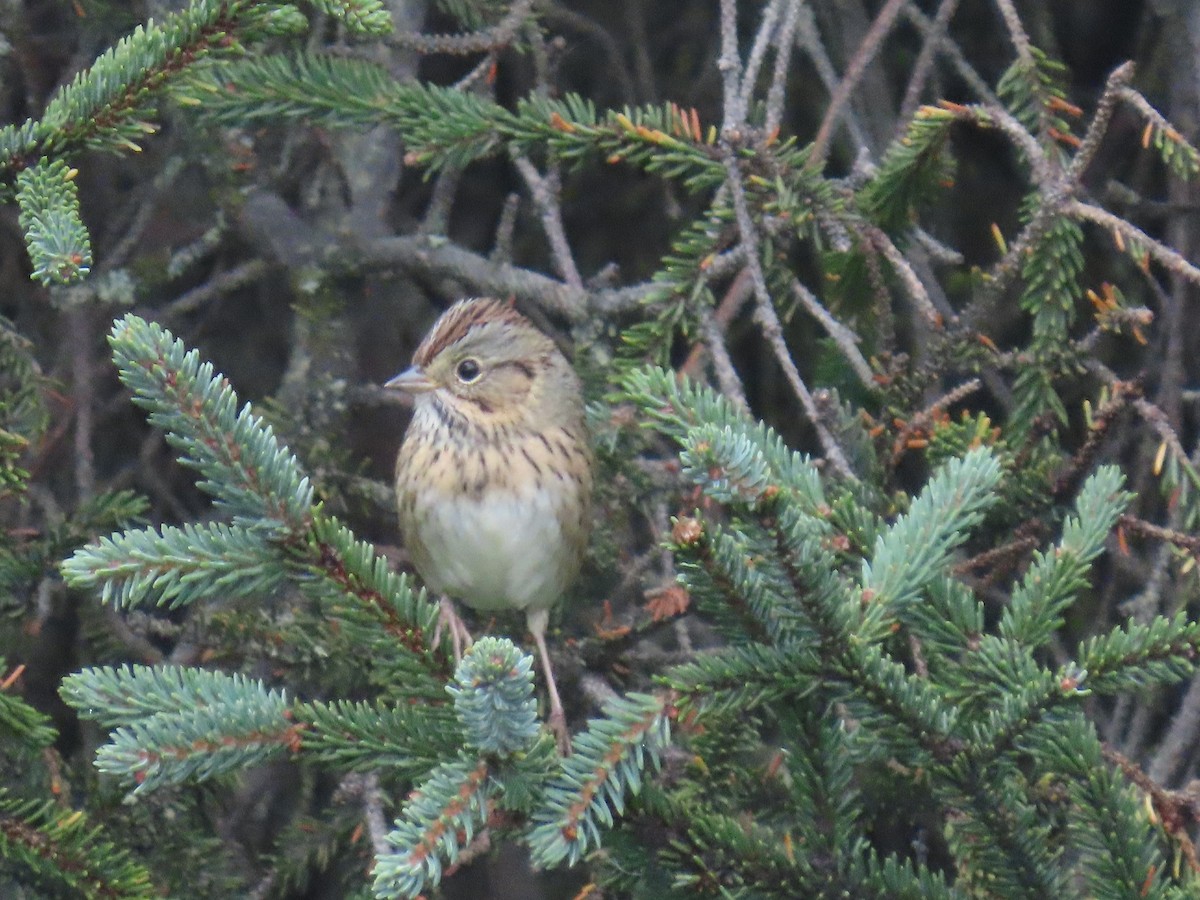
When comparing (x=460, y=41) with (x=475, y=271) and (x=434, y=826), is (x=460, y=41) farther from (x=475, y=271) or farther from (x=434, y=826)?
(x=434, y=826)

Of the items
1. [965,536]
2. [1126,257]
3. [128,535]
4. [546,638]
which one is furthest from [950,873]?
[128,535]

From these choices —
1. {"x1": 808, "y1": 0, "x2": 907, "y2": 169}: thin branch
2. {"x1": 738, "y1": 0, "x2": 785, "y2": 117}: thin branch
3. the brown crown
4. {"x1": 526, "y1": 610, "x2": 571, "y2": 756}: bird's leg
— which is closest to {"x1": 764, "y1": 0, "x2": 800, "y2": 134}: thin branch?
{"x1": 738, "y1": 0, "x2": 785, "y2": 117}: thin branch

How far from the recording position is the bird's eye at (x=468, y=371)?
135 inches

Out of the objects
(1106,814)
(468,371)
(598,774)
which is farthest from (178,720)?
(468,371)

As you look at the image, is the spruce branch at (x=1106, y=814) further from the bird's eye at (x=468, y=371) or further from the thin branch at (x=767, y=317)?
the bird's eye at (x=468, y=371)

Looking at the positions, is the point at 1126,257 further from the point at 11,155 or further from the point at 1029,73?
the point at 11,155

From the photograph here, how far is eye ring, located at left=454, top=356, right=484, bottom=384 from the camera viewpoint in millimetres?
3426

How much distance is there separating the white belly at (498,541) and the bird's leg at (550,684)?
0.35ft

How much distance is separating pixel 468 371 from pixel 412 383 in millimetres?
187

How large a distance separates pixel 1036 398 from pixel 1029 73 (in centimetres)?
58

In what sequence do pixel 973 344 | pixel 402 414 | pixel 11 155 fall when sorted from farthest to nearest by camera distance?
pixel 402 414 → pixel 973 344 → pixel 11 155

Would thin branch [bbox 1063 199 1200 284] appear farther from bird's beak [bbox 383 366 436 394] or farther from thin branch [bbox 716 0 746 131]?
bird's beak [bbox 383 366 436 394]

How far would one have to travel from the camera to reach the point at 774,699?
1.91 m

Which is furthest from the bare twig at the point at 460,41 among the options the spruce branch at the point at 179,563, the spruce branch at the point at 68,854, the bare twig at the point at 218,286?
the spruce branch at the point at 68,854
